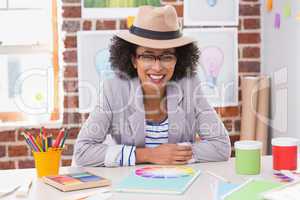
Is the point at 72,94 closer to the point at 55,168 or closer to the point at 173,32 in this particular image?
the point at 173,32

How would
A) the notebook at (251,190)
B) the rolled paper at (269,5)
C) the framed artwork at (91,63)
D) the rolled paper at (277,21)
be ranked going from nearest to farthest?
1. the notebook at (251,190)
2. the rolled paper at (277,21)
3. the rolled paper at (269,5)
4. the framed artwork at (91,63)

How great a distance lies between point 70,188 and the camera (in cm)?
128

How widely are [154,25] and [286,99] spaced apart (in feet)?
3.22

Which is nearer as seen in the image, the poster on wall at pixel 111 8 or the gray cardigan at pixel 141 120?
the gray cardigan at pixel 141 120

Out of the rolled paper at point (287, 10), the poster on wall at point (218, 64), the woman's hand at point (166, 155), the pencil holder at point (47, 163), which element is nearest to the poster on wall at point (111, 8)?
the poster on wall at point (218, 64)

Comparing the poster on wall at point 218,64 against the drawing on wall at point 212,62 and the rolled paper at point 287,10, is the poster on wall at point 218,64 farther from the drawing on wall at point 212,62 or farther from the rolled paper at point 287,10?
the rolled paper at point 287,10

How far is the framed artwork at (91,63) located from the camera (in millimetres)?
2787

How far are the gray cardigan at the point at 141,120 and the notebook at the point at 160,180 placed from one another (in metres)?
0.21

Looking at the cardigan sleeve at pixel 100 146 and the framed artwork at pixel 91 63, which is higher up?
the framed artwork at pixel 91 63

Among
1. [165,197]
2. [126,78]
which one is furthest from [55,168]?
[126,78]

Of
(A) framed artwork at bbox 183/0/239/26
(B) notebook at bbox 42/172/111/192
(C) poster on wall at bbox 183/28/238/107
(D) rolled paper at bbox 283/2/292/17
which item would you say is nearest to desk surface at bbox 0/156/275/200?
(B) notebook at bbox 42/172/111/192

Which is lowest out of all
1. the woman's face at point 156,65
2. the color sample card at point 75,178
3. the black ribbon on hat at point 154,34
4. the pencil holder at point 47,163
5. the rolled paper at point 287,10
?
the color sample card at point 75,178

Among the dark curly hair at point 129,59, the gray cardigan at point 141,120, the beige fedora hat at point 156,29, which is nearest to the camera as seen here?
the gray cardigan at point 141,120

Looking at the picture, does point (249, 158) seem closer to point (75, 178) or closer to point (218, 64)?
point (75, 178)
